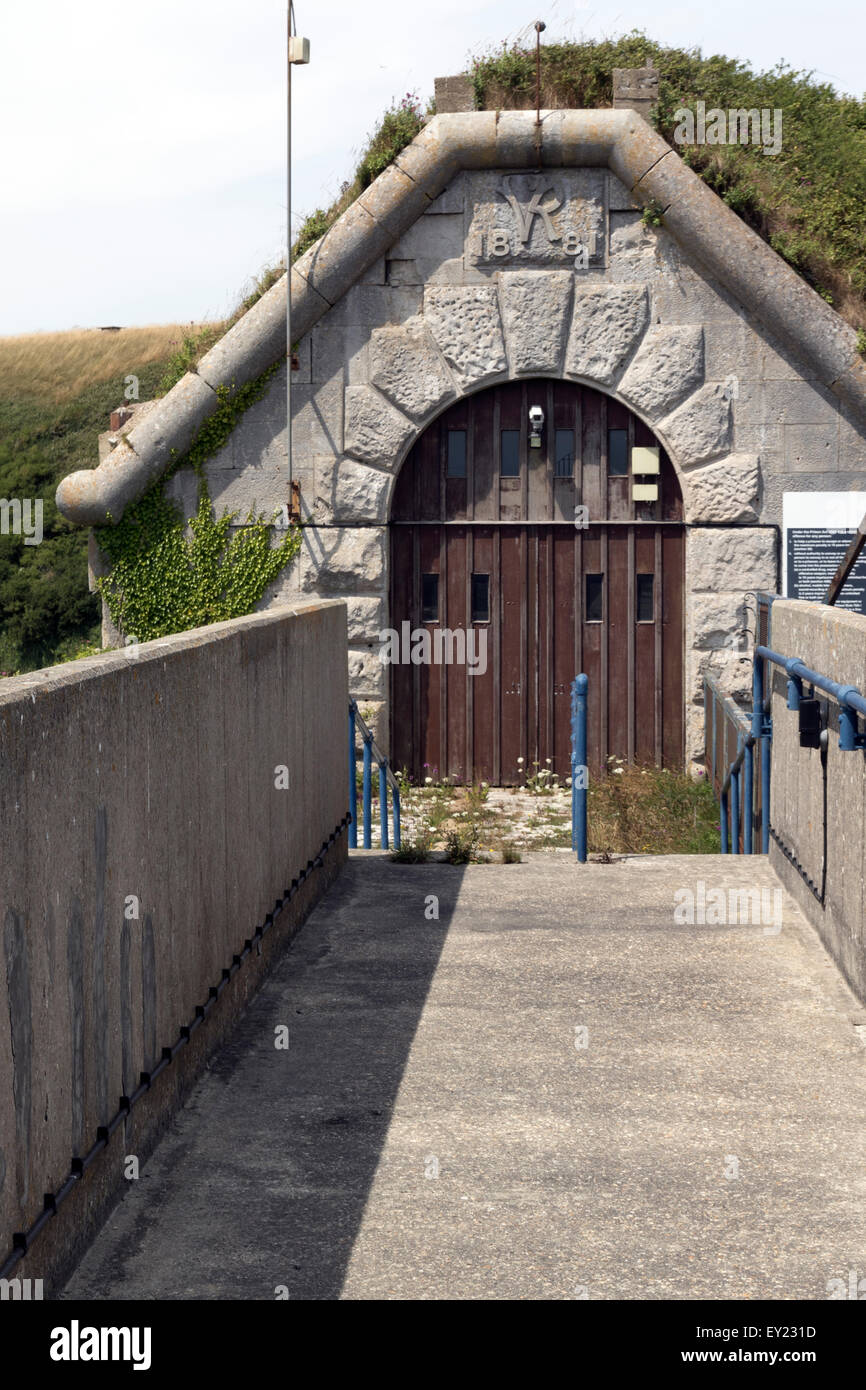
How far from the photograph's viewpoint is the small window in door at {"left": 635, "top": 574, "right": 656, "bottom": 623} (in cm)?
1302

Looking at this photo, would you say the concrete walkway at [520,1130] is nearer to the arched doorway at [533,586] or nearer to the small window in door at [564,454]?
the arched doorway at [533,586]

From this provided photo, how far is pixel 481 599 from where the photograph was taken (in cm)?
1313

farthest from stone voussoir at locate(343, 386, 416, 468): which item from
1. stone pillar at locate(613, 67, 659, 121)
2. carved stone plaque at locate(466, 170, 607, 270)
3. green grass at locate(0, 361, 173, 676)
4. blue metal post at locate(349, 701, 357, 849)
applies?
green grass at locate(0, 361, 173, 676)

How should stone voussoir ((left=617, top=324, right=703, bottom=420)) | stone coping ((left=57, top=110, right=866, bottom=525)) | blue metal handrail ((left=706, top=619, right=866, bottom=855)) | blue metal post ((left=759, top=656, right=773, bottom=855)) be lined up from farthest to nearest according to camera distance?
1. stone voussoir ((left=617, top=324, right=703, bottom=420))
2. stone coping ((left=57, top=110, right=866, bottom=525))
3. blue metal post ((left=759, top=656, right=773, bottom=855))
4. blue metal handrail ((left=706, top=619, right=866, bottom=855))

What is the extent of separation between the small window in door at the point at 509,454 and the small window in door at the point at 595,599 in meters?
1.12

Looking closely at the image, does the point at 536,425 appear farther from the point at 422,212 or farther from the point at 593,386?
the point at 422,212

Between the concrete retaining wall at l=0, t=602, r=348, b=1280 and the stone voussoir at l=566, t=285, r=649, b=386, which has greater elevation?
the stone voussoir at l=566, t=285, r=649, b=386

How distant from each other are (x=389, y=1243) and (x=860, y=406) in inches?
396

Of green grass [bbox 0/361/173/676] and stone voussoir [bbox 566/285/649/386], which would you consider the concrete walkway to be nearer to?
stone voussoir [bbox 566/285/649/386]

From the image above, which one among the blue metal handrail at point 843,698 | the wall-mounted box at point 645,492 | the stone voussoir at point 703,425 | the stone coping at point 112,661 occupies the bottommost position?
the blue metal handrail at point 843,698

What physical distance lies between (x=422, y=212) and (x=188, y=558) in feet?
A: 11.7

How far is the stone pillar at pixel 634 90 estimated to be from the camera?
12688mm

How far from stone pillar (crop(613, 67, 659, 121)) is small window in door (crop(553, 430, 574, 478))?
8.88 ft

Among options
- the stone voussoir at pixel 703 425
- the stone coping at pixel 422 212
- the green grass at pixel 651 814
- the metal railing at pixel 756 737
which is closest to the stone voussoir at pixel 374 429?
the stone coping at pixel 422 212
